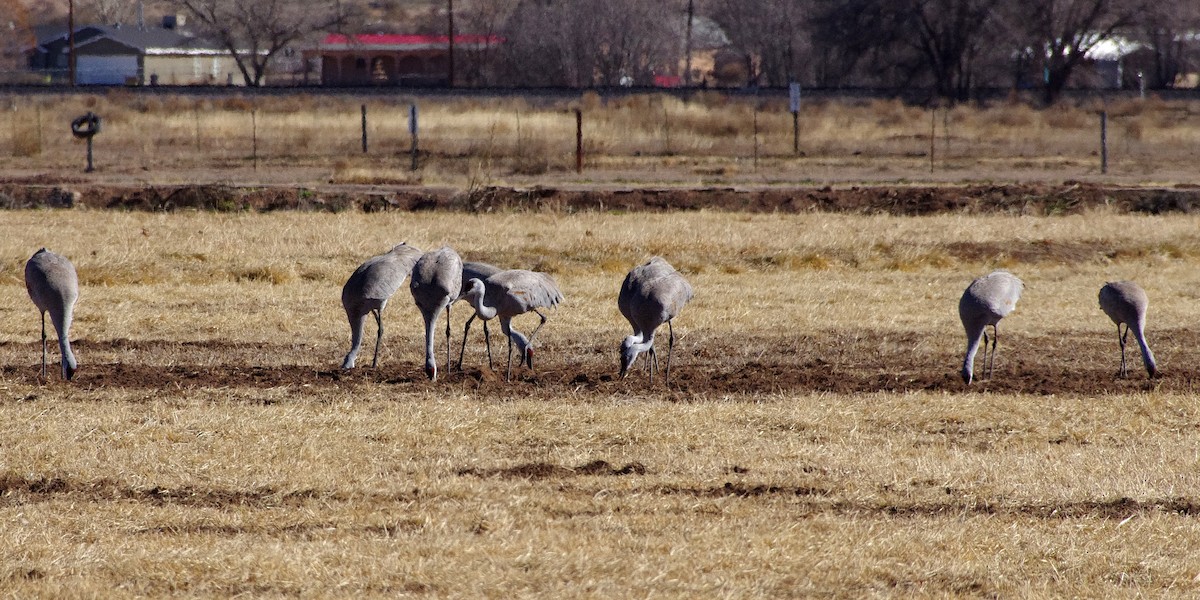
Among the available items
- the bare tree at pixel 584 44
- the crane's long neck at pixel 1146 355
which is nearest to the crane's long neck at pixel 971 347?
the crane's long neck at pixel 1146 355

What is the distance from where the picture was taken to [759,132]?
1683 inches


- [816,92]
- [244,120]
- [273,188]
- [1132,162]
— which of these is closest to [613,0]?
[816,92]

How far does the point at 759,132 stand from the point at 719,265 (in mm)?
25074

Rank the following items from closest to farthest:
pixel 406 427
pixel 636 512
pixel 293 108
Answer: pixel 636 512, pixel 406 427, pixel 293 108

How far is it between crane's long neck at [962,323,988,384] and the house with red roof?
68260 mm

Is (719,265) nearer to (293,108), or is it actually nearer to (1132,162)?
(1132,162)

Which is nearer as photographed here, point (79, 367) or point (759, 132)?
point (79, 367)

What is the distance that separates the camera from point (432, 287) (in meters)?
11.5

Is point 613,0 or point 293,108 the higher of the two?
point 613,0

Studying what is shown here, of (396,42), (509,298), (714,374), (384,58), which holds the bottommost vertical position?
(714,374)

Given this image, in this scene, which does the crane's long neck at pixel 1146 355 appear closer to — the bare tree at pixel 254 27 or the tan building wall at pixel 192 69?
the bare tree at pixel 254 27

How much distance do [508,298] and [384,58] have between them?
73517mm

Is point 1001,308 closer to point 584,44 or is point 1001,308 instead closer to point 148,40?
point 584,44

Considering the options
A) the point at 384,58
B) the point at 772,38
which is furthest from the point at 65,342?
the point at 384,58
